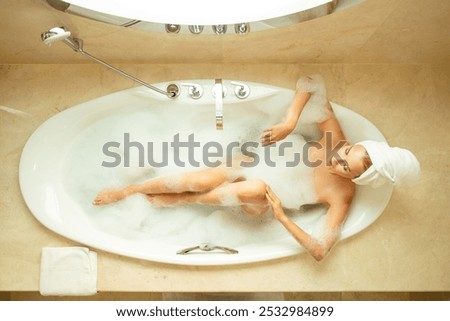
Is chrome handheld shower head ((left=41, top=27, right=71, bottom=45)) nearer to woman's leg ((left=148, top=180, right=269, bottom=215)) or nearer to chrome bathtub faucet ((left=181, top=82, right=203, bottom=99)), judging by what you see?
chrome bathtub faucet ((left=181, top=82, right=203, bottom=99))

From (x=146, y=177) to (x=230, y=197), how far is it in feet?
1.20

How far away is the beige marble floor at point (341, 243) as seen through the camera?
182cm

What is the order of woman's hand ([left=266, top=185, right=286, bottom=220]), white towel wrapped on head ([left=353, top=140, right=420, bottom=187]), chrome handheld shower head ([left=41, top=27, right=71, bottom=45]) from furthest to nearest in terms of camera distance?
1. woman's hand ([left=266, top=185, right=286, bottom=220])
2. white towel wrapped on head ([left=353, top=140, right=420, bottom=187])
3. chrome handheld shower head ([left=41, top=27, right=71, bottom=45])

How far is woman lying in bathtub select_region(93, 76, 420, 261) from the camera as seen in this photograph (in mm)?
1809

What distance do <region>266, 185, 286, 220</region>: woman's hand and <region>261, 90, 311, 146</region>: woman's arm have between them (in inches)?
9.4

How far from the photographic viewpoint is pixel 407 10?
1.57 m

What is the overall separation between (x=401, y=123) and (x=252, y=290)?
89 centimetres

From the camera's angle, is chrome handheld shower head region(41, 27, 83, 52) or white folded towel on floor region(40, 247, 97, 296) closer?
chrome handheld shower head region(41, 27, 83, 52)

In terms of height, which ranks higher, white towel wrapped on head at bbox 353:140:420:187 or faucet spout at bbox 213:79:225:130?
faucet spout at bbox 213:79:225:130

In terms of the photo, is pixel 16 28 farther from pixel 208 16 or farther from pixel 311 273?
pixel 311 273

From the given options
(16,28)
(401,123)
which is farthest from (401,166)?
(16,28)

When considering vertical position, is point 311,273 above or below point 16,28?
below

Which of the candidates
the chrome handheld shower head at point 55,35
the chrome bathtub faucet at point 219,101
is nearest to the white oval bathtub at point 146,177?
the chrome bathtub faucet at point 219,101

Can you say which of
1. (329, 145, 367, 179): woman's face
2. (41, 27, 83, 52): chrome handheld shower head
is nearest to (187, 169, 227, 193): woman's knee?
(329, 145, 367, 179): woman's face
